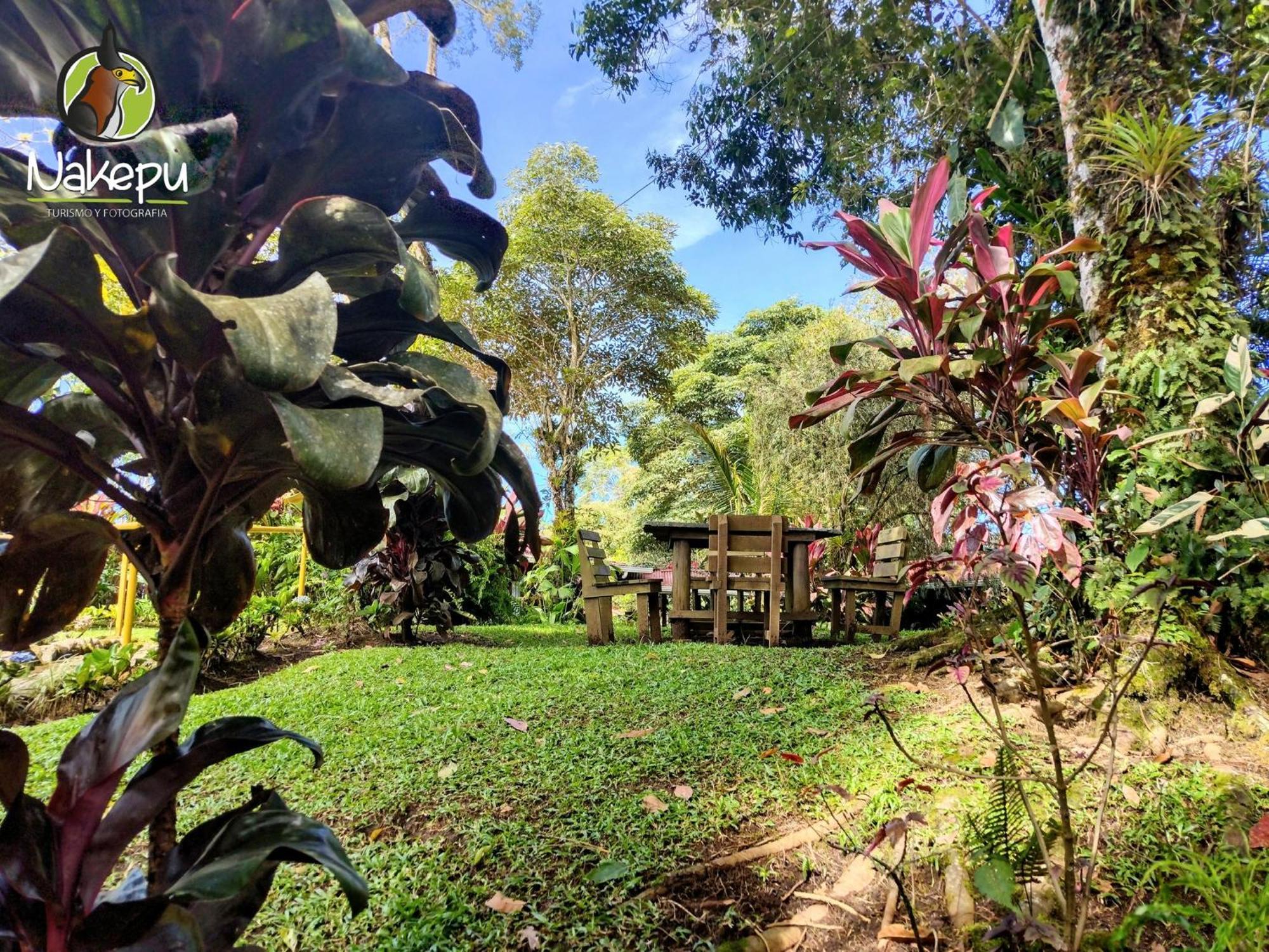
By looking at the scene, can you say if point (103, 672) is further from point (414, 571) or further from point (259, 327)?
point (259, 327)

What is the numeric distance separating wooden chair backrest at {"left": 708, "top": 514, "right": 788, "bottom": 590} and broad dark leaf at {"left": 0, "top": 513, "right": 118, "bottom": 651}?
338cm

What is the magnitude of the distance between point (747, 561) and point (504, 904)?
3.12 m

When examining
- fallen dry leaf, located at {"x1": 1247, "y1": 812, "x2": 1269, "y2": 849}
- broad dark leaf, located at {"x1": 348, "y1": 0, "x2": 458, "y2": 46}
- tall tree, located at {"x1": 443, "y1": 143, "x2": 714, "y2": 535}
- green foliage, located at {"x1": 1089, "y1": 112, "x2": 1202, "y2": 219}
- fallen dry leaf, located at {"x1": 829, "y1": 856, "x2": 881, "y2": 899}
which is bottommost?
fallen dry leaf, located at {"x1": 829, "y1": 856, "x2": 881, "y2": 899}

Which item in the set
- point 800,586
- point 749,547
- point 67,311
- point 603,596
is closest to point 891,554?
point 800,586

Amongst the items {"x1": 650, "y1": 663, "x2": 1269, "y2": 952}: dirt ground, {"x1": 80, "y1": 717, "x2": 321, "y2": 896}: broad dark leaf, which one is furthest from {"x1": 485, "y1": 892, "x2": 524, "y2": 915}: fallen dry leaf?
{"x1": 80, "y1": 717, "x2": 321, "y2": 896}: broad dark leaf

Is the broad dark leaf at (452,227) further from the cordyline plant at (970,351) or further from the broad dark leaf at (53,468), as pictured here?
the cordyline plant at (970,351)

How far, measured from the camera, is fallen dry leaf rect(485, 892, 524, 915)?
1104 millimetres

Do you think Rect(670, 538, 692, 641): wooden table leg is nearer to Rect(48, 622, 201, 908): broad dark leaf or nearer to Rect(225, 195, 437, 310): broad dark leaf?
Rect(225, 195, 437, 310): broad dark leaf

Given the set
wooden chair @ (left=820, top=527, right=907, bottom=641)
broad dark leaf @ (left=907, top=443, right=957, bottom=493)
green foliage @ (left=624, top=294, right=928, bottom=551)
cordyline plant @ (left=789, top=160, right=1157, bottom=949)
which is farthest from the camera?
green foliage @ (left=624, top=294, right=928, bottom=551)

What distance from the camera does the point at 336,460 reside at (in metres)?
0.61

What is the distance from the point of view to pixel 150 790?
666 mm

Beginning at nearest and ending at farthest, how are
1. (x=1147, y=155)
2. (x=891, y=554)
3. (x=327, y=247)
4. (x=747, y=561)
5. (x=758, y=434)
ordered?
(x=327, y=247)
(x=1147, y=155)
(x=747, y=561)
(x=891, y=554)
(x=758, y=434)

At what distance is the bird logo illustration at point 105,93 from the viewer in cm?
77

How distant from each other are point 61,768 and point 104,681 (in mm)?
3190
